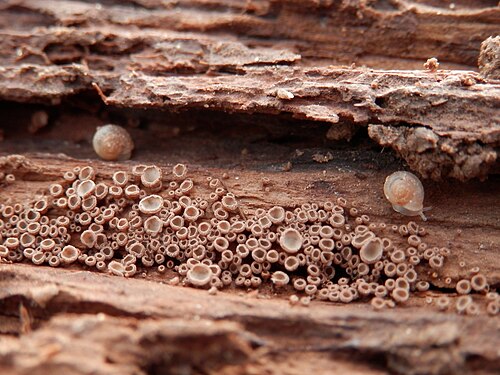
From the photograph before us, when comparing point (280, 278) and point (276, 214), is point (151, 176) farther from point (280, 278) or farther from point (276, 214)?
point (280, 278)

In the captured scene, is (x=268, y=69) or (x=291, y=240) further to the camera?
(x=268, y=69)

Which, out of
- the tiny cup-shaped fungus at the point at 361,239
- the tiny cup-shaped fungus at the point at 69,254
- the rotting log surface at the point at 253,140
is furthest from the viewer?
the tiny cup-shaped fungus at the point at 69,254

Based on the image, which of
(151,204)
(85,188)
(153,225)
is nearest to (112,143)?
(85,188)

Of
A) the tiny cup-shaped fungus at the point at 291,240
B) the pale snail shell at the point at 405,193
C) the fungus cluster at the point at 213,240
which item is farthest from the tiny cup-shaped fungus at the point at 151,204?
the pale snail shell at the point at 405,193

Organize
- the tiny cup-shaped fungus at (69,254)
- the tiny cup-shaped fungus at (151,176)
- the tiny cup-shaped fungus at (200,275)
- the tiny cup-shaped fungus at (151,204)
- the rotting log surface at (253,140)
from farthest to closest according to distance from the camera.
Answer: the tiny cup-shaped fungus at (151,176) < the tiny cup-shaped fungus at (151,204) < the tiny cup-shaped fungus at (69,254) < the tiny cup-shaped fungus at (200,275) < the rotting log surface at (253,140)

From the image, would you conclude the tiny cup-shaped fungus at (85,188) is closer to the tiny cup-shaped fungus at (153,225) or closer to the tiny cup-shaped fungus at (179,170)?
the tiny cup-shaped fungus at (153,225)
